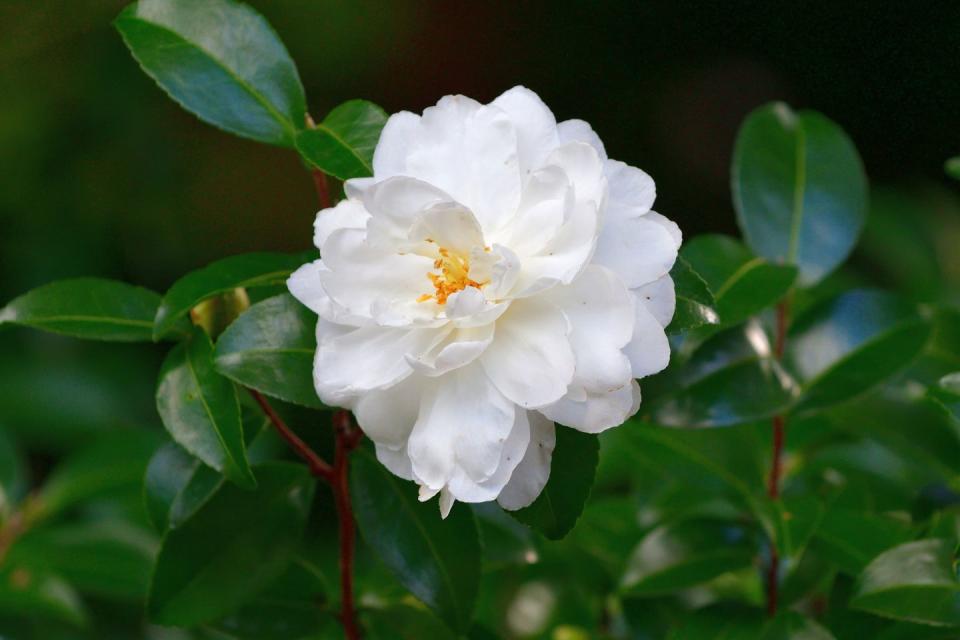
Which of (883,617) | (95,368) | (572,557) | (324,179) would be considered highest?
(324,179)

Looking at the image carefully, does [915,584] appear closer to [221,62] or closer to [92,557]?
[221,62]

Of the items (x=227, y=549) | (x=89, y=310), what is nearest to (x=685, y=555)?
(x=227, y=549)

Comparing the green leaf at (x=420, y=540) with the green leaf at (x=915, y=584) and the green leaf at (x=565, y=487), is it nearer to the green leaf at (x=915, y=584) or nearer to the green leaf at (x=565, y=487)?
the green leaf at (x=565, y=487)

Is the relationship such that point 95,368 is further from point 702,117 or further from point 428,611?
point 702,117

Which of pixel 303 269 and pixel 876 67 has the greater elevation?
pixel 303 269

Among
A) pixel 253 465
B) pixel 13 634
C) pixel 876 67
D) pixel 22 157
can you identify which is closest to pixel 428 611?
pixel 253 465

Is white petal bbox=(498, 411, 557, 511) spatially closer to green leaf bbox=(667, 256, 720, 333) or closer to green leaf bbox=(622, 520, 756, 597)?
green leaf bbox=(667, 256, 720, 333)
